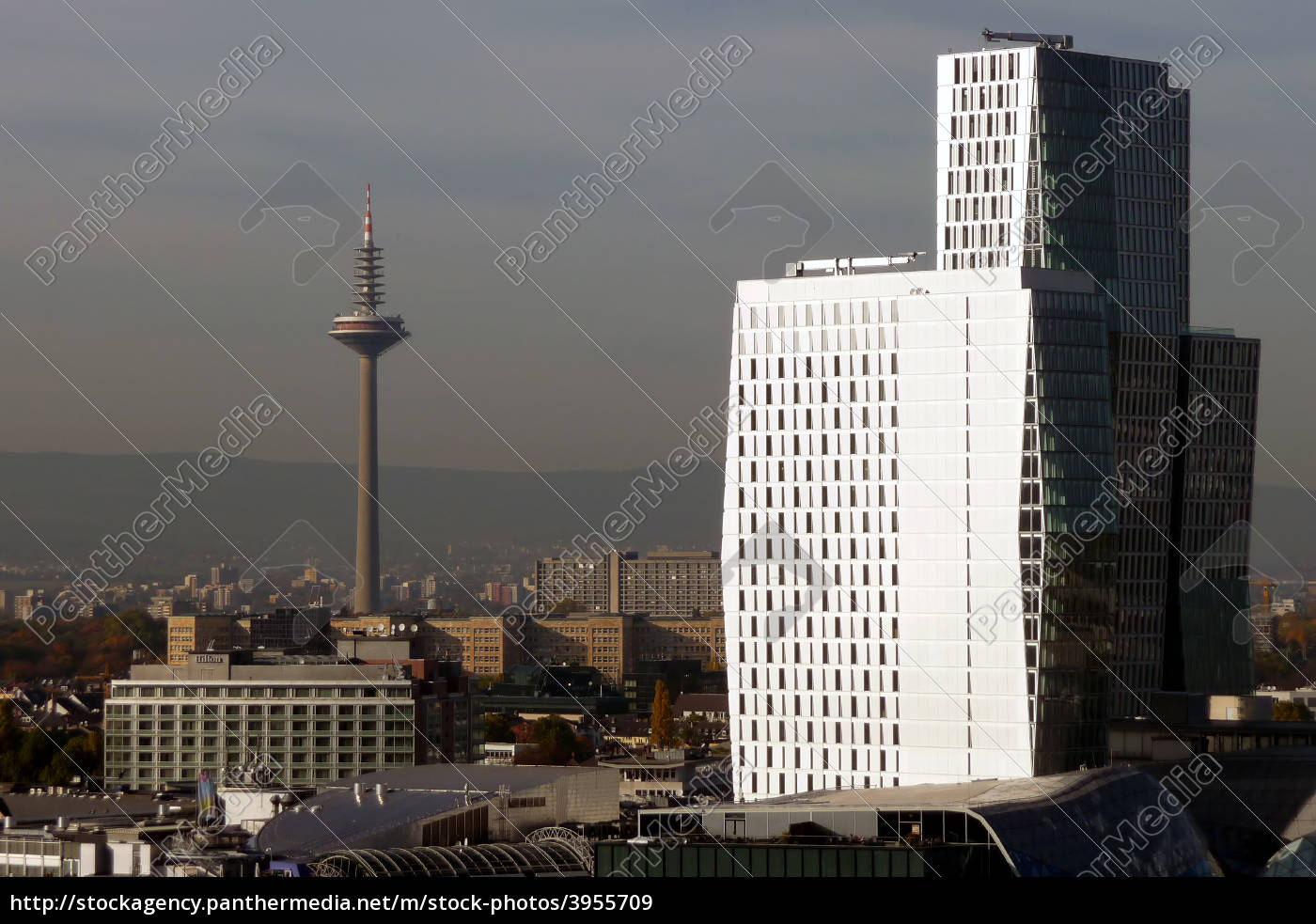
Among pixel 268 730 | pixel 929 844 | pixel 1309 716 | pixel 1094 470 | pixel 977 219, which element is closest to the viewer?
pixel 929 844

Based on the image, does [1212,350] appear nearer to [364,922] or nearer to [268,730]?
[268,730]

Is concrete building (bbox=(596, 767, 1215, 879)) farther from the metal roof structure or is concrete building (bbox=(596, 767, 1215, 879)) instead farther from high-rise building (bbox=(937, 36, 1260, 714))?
high-rise building (bbox=(937, 36, 1260, 714))

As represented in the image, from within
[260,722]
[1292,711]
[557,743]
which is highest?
[260,722]

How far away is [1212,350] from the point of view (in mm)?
148750

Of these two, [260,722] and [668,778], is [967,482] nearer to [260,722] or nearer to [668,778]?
[668,778]

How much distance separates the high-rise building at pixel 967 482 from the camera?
11888cm

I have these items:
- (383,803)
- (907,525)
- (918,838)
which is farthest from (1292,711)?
(918,838)

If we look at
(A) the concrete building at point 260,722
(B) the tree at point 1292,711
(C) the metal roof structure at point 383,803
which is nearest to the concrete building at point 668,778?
(A) the concrete building at point 260,722

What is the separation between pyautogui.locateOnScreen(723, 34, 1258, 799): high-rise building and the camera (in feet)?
390

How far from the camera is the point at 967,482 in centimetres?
12069

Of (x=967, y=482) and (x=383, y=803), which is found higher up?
(x=967, y=482)

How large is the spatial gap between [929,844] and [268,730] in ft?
304

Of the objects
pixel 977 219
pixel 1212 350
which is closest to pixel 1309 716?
pixel 1212 350

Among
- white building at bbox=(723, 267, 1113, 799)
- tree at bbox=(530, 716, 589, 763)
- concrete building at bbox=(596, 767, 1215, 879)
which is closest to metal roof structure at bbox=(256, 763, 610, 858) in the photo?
white building at bbox=(723, 267, 1113, 799)
